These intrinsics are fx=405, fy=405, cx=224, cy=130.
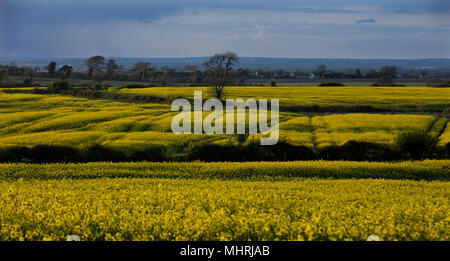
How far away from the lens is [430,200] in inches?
495

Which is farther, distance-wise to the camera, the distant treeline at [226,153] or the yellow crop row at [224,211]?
the distant treeline at [226,153]

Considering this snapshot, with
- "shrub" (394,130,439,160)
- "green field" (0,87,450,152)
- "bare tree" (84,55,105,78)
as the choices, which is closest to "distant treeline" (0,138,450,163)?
"shrub" (394,130,439,160)

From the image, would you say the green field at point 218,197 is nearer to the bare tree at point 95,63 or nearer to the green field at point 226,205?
the green field at point 226,205

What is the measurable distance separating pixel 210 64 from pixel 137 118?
24.0 meters

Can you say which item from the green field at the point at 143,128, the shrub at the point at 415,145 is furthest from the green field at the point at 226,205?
the green field at the point at 143,128

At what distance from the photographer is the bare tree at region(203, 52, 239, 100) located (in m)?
56.8

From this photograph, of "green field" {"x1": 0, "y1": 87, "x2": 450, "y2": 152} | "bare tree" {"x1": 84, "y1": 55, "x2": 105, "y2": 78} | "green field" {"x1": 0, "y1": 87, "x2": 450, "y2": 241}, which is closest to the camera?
"green field" {"x1": 0, "y1": 87, "x2": 450, "y2": 241}

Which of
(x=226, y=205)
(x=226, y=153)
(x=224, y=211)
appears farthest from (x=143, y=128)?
(x=224, y=211)

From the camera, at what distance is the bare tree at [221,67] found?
186ft

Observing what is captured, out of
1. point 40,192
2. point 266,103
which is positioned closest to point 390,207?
point 40,192

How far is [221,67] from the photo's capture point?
5797 cm

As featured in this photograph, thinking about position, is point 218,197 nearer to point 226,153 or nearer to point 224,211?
point 224,211

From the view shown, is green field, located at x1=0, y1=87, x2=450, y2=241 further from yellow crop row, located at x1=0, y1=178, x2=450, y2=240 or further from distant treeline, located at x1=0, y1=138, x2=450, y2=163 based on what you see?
distant treeline, located at x1=0, y1=138, x2=450, y2=163
